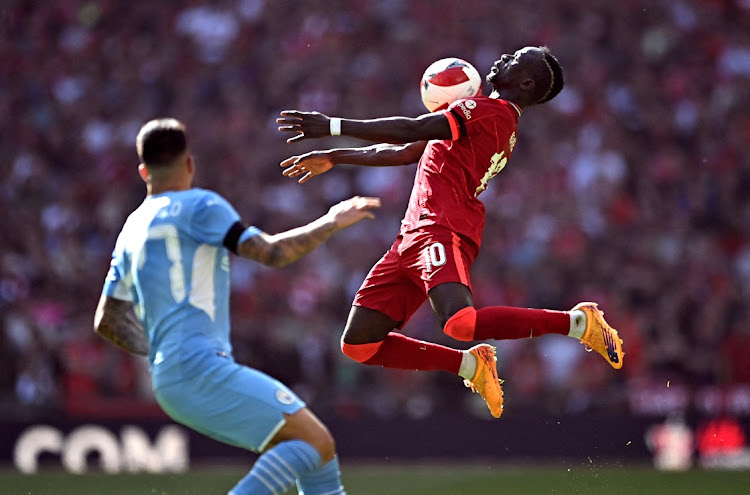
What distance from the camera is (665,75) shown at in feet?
54.4

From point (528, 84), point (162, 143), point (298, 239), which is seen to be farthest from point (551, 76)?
point (162, 143)

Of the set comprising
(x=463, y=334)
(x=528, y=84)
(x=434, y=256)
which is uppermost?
(x=528, y=84)

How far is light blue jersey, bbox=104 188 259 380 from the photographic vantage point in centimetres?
527

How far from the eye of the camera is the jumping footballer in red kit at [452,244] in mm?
6980

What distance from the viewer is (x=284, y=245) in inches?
207

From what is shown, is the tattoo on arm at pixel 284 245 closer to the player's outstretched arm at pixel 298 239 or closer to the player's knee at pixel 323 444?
the player's outstretched arm at pixel 298 239

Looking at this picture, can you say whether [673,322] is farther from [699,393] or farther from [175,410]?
[175,410]

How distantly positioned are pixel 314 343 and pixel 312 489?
8.96m

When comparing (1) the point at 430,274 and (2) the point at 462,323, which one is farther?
(1) the point at 430,274

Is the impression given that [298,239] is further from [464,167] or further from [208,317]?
[464,167]

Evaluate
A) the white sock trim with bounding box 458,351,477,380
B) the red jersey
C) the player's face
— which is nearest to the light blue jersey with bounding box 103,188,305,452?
the red jersey

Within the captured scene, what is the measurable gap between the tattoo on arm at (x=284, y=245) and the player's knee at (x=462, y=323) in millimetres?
1686

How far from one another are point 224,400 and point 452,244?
2304 millimetres

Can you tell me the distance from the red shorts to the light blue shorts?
1988 mm
